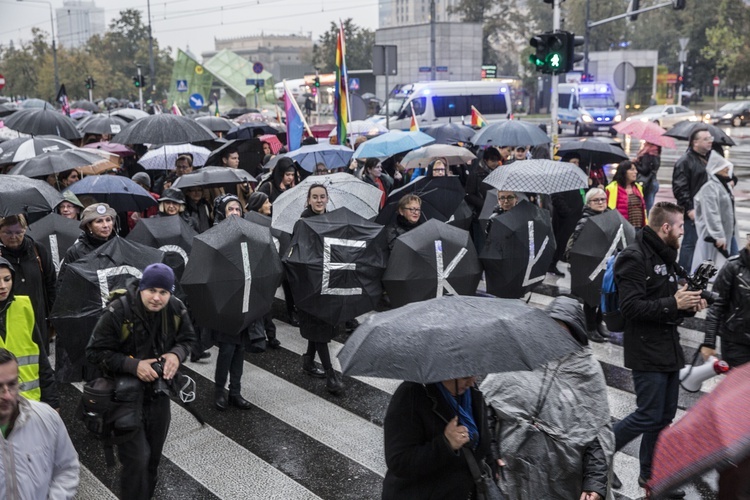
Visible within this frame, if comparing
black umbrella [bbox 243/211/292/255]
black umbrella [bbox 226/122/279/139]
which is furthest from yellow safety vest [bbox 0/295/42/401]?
black umbrella [bbox 226/122/279/139]

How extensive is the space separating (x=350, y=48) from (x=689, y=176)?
77408 millimetres

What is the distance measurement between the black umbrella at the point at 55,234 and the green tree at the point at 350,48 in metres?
76.0

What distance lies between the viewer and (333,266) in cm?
748

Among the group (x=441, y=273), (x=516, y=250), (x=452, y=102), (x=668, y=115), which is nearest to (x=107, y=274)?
(x=441, y=273)

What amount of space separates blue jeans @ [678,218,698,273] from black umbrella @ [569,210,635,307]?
2.50m

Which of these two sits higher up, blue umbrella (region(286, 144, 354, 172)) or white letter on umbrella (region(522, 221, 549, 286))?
blue umbrella (region(286, 144, 354, 172))

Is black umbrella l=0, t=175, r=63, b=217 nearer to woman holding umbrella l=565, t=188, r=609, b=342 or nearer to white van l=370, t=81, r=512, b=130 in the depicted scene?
woman holding umbrella l=565, t=188, r=609, b=342

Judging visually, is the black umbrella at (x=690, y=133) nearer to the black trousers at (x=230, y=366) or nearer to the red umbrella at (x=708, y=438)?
the black trousers at (x=230, y=366)

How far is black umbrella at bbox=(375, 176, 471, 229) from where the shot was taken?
9930mm

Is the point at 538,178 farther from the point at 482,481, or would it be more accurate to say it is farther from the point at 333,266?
the point at 482,481

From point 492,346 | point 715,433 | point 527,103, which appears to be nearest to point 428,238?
point 492,346

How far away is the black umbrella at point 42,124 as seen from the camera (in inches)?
543

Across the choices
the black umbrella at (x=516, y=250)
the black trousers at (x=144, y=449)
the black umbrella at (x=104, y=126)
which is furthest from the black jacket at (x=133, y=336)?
the black umbrella at (x=104, y=126)

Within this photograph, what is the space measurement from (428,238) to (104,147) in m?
8.56
